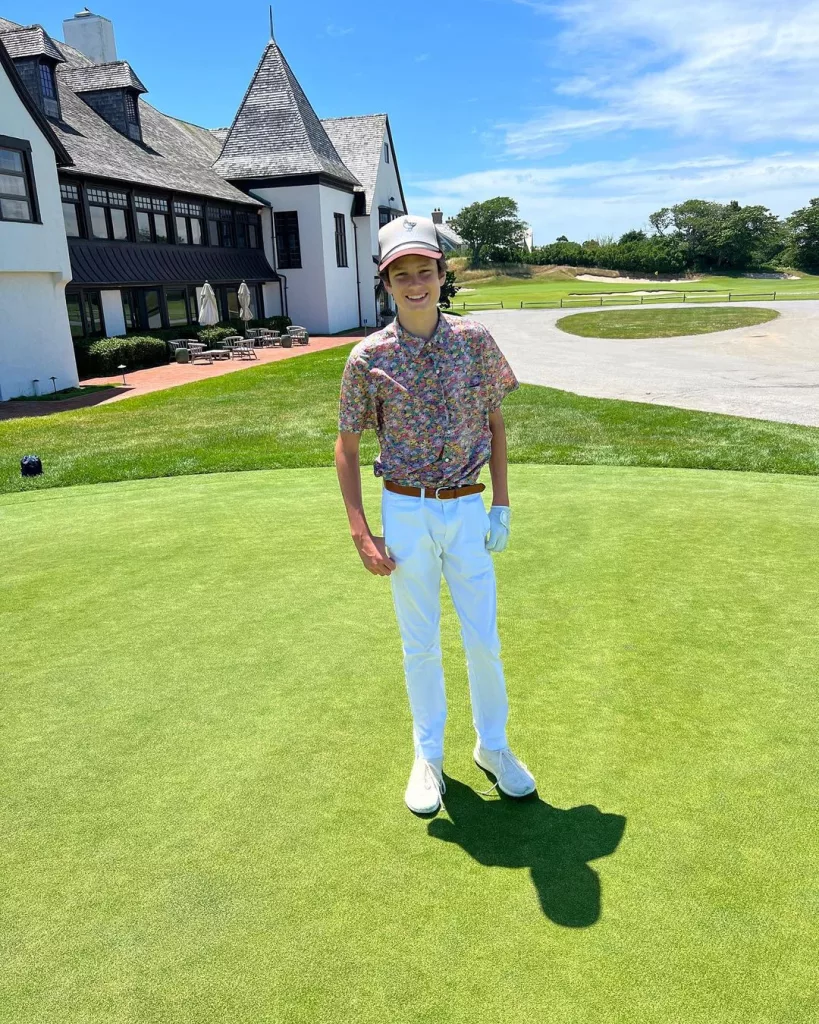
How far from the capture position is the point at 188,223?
31.4 metres

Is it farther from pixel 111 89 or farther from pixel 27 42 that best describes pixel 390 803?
pixel 111 89

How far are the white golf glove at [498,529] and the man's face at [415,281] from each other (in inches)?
36.0

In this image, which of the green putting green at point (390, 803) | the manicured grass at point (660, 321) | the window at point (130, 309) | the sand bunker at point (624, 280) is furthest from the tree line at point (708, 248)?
the green putting green at point (390, 803)

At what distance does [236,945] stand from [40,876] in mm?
911

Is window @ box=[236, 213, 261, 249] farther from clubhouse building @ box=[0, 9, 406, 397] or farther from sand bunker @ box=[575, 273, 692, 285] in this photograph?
sand bunker @ box=[575, 273, 692, 285]

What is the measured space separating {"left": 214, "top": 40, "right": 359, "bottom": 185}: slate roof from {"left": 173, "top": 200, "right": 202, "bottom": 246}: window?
524cm

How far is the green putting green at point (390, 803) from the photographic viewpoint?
2523 millimetres

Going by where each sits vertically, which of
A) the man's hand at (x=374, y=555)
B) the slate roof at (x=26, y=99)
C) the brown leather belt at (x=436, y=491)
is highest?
the slate roof at (x=26, y=99)

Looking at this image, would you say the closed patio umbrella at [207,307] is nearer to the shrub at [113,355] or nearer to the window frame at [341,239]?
the shrub at [113,355]

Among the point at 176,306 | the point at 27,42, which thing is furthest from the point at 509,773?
the point at 176,306

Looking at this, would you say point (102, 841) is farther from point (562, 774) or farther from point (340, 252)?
point (340, 252)

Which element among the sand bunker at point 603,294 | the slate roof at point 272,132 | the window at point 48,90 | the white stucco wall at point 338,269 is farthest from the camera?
the sand bunker at point 603,294

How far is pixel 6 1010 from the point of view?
2.49 meters

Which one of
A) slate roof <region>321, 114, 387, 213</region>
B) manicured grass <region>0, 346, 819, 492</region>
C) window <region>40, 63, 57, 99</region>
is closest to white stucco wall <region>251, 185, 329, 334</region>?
slate roof <region>321, 114, 387, 213</region>
